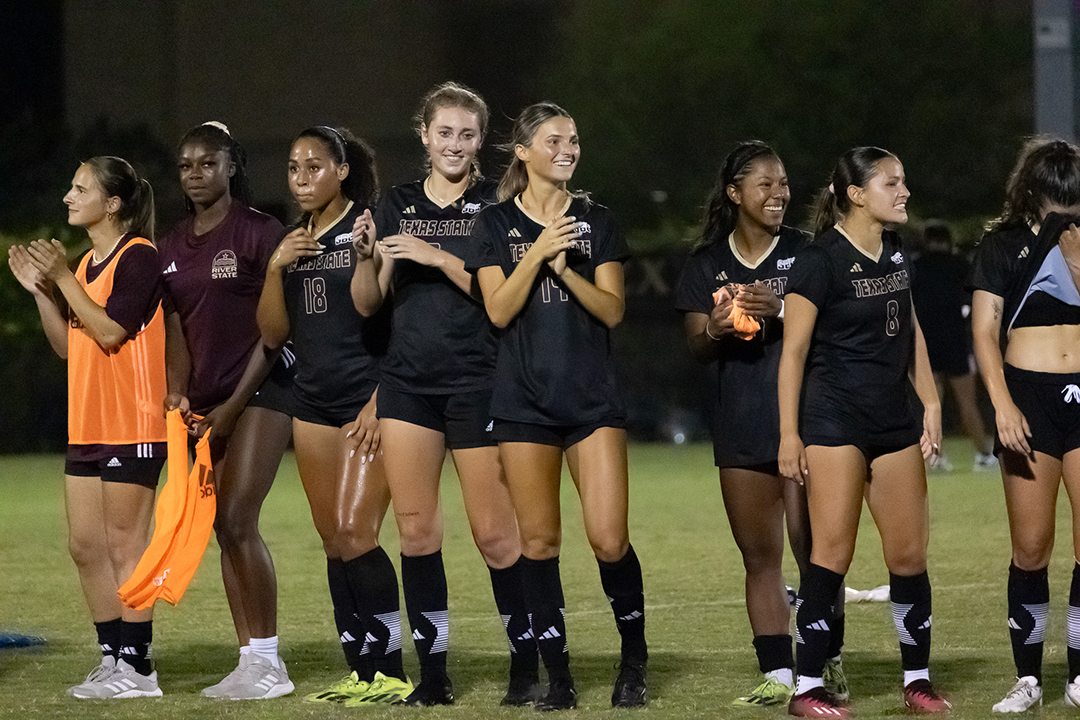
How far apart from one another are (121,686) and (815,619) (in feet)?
8.07

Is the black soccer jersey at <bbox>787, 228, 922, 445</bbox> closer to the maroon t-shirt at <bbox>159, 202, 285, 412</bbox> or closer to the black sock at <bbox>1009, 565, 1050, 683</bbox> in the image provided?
the black sock at <bbox>1009, 565, 1050, 683</bbox>

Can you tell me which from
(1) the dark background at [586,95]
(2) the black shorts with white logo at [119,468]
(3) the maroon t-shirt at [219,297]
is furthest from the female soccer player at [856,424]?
(1) the dark background at [586,95]

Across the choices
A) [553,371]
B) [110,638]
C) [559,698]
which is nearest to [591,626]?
[559,698]

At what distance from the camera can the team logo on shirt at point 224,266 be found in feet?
18.2

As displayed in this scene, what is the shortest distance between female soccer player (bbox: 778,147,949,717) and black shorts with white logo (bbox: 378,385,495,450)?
→ 100cm

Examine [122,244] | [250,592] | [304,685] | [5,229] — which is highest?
[5,229]

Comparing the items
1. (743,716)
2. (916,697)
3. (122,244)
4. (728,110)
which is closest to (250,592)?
(122,244)

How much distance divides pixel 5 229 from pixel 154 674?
16.5 m

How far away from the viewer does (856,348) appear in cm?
483

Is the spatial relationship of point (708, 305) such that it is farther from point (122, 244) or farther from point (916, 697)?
point (122, 244)

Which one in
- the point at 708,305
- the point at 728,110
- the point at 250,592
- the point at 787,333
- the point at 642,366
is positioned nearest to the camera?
the point at 787,333

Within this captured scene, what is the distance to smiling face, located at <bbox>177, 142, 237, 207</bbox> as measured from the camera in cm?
556

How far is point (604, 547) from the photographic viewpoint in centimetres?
490

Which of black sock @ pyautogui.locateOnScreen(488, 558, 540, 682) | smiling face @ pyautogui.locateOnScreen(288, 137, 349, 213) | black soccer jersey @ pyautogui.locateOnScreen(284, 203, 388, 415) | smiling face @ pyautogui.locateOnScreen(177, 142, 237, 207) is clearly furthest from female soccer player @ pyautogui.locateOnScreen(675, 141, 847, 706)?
smiling face @ pyautogui.locateOnScreen(177, 142, 237, 207)
